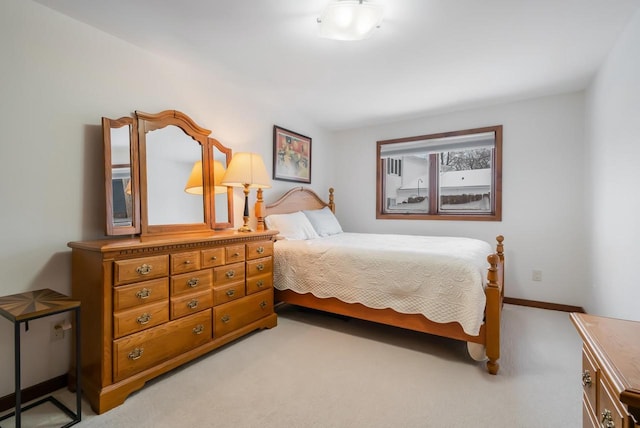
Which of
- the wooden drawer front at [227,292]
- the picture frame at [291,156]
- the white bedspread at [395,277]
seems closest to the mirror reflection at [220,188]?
the white bedspread at [395,277]

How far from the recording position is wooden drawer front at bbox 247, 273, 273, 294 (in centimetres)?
250

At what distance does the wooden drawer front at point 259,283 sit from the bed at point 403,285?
18 cm

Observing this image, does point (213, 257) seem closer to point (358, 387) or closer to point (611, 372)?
point (358, 387)

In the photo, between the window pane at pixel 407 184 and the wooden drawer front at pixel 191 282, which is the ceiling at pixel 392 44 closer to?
the window pane at pixel 407 184

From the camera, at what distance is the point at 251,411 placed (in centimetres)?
159

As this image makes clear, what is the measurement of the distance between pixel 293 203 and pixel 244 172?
1193 millimetres

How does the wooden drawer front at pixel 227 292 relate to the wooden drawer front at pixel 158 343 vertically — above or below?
above

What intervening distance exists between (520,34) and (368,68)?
110cm

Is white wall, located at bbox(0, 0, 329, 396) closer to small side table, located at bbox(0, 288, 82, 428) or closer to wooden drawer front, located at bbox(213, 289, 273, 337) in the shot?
small side table, located at bbox(0, 288, 82, 428)

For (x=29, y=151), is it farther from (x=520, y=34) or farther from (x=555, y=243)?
(x=555, y=243)

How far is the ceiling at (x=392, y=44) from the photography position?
183cm

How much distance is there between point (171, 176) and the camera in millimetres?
2393

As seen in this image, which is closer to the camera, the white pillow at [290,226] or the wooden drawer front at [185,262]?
the wooden drawer front at [185,262]

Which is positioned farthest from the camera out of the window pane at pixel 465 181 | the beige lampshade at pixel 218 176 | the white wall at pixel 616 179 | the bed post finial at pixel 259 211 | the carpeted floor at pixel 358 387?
the window pane at pixel 465 181
